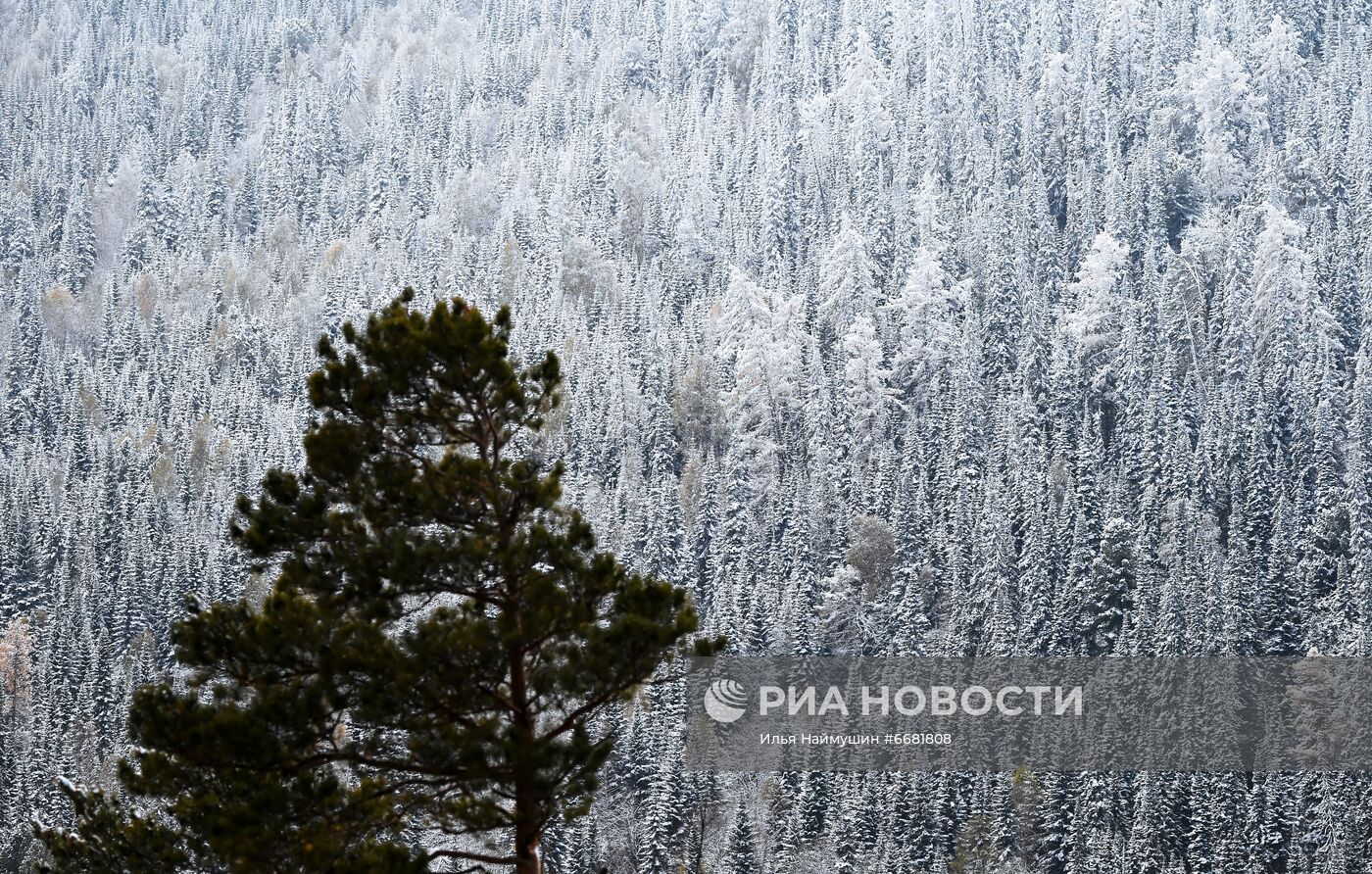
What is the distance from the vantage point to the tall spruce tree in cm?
1540

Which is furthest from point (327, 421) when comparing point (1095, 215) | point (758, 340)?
point (1095, 215)

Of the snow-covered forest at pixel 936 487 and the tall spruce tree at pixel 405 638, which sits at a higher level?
the snow-covered forest at pixel 936 487

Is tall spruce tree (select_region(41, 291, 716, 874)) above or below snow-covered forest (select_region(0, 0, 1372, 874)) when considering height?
below

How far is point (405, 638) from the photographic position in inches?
609

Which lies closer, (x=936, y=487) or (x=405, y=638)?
(x=405, y=638)

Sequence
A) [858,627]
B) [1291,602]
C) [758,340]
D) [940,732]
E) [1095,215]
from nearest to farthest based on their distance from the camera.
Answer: [940,732]
[1291,602]
[858,627]
[758,340]
[1095,215]

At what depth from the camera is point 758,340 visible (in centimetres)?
17362

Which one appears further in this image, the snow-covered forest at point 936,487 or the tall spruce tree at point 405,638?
the snow-covered forest at point 936,487

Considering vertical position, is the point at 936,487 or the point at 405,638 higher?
the point at 936,487

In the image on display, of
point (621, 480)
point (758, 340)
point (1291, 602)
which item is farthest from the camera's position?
point (758, 340)

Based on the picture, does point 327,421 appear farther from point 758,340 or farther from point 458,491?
point 758,340

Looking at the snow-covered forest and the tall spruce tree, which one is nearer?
the tall spruce tree

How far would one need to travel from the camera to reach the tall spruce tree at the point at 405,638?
15398mm

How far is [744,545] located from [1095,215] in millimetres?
75094
